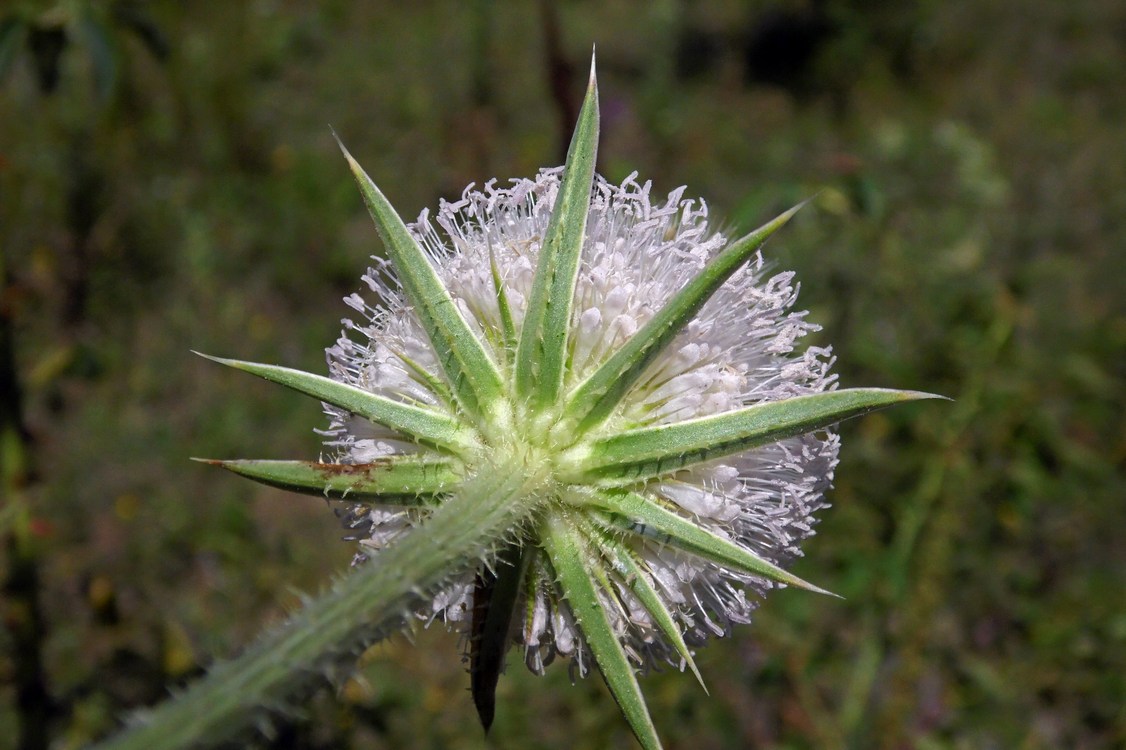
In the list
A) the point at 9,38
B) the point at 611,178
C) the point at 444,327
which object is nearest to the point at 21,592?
the point at 9,38

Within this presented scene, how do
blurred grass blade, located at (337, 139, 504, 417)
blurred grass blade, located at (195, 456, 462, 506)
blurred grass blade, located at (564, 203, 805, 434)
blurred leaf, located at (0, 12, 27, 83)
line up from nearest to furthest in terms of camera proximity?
blurred grass blade, located at (195, 456, 462, 506), blurred grass blade, located at (564, 203, 805, 434), blurred grass blade, located at (337, 139, 504, 417), blurred leaf, located at (0, 12, 27, 83)

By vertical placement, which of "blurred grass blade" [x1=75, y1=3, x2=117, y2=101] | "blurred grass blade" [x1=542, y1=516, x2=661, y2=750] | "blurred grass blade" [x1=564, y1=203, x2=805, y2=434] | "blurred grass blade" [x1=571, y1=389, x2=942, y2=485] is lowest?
"blurred grass blade" [x1=542, y1=516, x2=661, y2=750]

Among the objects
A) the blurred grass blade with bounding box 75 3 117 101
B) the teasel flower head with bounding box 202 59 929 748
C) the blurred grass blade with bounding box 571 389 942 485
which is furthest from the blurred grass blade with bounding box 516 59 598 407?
the blurred grass blade with bounding box 75 3 117 101

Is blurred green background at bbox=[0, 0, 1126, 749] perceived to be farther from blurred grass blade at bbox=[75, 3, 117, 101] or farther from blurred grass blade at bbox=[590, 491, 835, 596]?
blurred grass blade at bbox=[590, 491, 835, 596]

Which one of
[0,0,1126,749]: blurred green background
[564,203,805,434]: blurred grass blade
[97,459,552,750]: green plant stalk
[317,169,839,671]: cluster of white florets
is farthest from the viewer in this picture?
[0,0,1126,749]: blurred green background

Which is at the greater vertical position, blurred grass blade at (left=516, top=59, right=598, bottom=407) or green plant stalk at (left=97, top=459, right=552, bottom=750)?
blurred grass blade at (left=516, top=59, right=598, bottom=407)

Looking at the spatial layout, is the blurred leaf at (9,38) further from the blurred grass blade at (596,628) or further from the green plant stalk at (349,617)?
the blurred grass blade at (596,628)

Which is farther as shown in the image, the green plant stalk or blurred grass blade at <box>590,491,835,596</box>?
blurred grass blade at <box>590,491,835,596</box>
